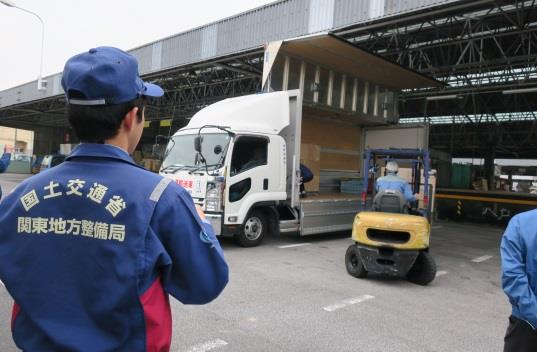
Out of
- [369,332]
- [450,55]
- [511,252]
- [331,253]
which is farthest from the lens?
[450,55]

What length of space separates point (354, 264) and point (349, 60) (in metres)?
5.32

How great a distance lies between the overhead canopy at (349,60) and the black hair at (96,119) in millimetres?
7885

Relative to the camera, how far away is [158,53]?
56.3ft

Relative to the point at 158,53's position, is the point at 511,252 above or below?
below

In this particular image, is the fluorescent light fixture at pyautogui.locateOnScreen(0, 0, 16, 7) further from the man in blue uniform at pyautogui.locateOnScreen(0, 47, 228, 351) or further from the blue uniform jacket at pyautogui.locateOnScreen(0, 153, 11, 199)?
the man in blue uniform at pyautogui.locateOnScreen(0, 47, 228, 351)

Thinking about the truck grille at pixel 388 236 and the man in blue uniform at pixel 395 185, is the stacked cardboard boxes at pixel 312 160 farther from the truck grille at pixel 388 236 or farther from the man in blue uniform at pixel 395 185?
the truck grille at pixel 388 236

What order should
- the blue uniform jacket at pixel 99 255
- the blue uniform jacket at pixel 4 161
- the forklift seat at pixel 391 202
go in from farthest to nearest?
the forklift seat at pixel 391 202 → the blue uniform jacket at pixel 4 161 → the blue uniform jacket at pixel 99 255

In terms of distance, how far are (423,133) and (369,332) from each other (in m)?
8.25

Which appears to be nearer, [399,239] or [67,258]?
[67,258]

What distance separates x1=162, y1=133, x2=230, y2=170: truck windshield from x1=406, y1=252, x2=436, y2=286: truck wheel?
3.92 m

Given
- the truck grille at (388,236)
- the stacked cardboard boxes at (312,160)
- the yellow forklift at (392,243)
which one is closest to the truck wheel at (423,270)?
the yellow forklift at (392,243)

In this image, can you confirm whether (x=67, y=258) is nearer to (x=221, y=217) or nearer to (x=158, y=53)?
(x=221, y=217)

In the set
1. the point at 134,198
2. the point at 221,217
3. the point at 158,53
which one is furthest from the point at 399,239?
the point at 158,53

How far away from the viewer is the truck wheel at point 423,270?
6.55 meters
